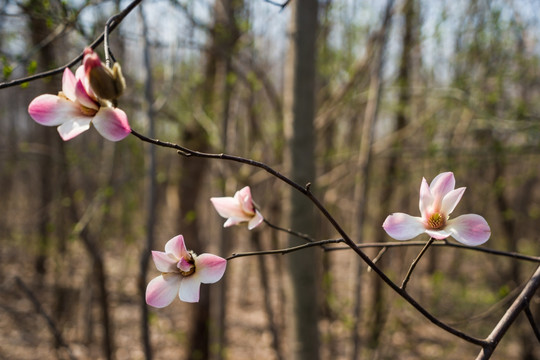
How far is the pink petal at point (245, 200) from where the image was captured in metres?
0.80

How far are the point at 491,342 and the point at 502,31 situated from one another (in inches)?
139

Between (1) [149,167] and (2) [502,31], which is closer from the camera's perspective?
(1) [149,167]

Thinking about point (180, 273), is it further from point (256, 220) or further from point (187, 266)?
point (256, 220)

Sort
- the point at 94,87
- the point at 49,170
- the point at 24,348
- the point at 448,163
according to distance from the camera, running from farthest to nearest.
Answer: the point at 49,170
the point at 24,348
the point at 448,163
the point at 94,87

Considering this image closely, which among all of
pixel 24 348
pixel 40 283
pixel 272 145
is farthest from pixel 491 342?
pixel 40 283

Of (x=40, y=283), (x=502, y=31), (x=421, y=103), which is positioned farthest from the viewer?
(x=40, y=283)

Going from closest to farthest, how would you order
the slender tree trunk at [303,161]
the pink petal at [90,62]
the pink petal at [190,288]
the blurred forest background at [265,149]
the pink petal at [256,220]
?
the pink petal at [90,62], the pink petal at [190,288], the pink petal at [256,220], the slender tree trunk at [303,161], the blurred forest background at [265,149]

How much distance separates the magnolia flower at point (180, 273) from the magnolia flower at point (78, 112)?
7.6 inches

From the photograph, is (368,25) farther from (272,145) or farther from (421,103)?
(421,103)

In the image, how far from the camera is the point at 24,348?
4906 mm

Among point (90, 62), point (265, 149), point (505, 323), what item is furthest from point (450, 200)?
point (265, 149)

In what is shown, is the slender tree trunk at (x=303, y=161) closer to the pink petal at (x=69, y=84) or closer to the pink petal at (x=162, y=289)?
the pink petal at (x=162, y=289)

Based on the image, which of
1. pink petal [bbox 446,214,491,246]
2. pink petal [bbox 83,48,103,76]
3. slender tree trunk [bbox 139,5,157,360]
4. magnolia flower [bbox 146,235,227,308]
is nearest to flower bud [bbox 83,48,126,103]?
pink petal [bbox 83,48,103,76]

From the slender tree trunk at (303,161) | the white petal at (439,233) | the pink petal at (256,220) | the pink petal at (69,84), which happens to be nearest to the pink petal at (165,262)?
the pink petal at (256,220)
